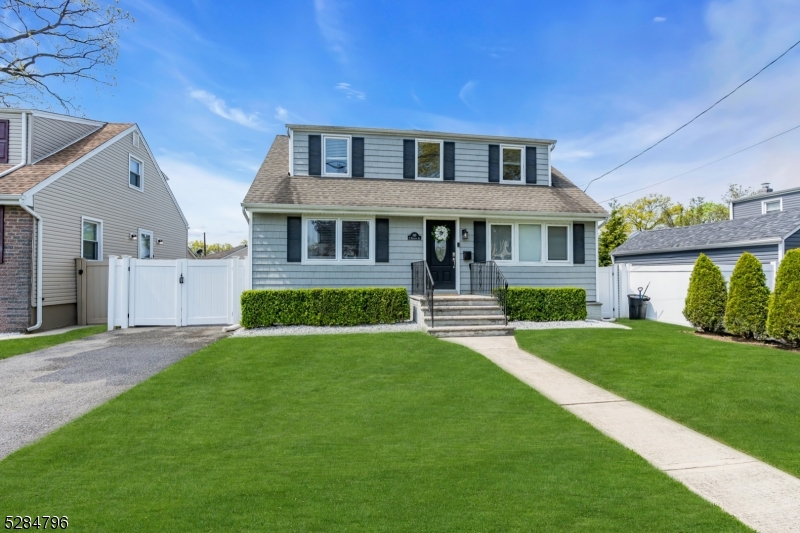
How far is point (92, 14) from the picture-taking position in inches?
420

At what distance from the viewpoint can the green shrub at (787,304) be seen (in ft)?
26.7

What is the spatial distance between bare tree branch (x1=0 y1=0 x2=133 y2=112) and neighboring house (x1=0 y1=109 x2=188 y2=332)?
952 mm

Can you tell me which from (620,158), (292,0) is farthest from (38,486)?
(620,158)

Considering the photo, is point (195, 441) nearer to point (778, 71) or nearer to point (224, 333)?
point (224, 333)

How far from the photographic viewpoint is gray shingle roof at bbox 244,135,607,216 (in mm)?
11031

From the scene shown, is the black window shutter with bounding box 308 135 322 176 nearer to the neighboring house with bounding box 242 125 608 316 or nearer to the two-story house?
the neighboring house with bounding box 242 125 608 316

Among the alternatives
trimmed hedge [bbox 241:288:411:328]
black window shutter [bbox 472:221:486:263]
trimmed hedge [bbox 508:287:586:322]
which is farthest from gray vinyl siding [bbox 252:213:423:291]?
trimmed hedge [bbox 508:287:586:322]

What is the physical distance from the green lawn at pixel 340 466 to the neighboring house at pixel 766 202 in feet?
71.8

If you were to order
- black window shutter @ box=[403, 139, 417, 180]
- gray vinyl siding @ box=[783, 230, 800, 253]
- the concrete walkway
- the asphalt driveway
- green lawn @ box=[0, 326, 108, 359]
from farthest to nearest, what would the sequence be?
gray vinyl siding @ box=[783, 230, 800, 253]
black window shutter @ box=[403, 139, 417, 180]
green lawn @ box=[0, 326, 108, 359]
the asphalt driveway
the concrete walkway

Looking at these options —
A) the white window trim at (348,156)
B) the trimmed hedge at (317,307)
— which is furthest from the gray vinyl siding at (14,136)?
the white window trim at (348,156)

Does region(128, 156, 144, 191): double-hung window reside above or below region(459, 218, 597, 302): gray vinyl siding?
above

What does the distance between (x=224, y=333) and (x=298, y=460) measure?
7045 mm

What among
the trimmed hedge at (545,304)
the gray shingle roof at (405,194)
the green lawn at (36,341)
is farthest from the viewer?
the gray shingle roof at (405,194)

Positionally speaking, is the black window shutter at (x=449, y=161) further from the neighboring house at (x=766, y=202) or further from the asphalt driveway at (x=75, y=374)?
the neighboring house at (x=766, y=202)
